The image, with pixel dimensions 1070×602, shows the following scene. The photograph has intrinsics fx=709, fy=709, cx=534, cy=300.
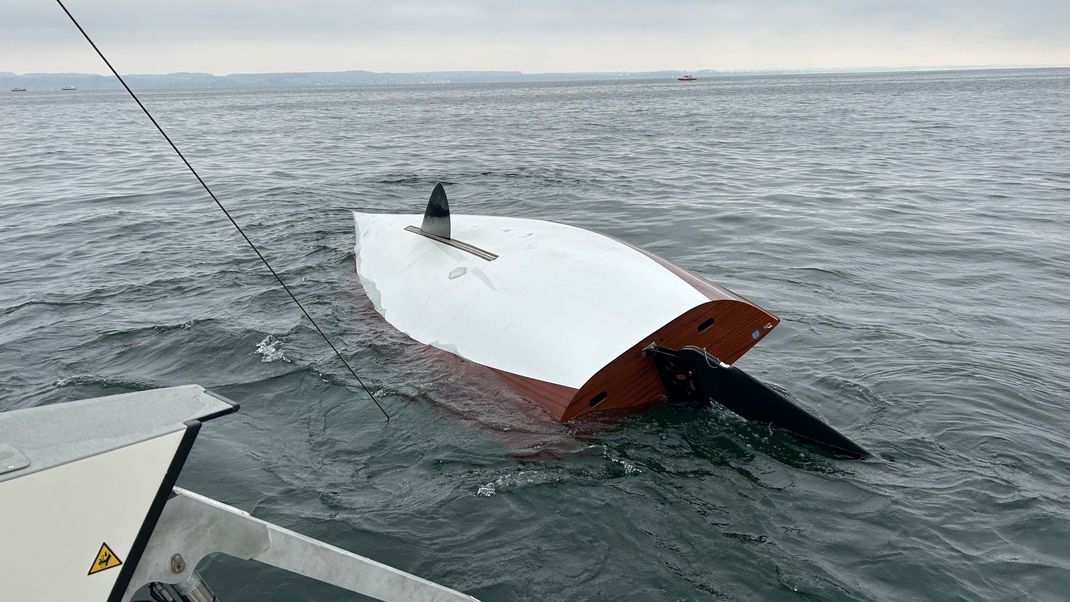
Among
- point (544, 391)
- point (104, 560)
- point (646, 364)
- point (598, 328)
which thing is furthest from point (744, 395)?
point (104, 560)

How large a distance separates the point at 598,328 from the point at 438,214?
3816mm

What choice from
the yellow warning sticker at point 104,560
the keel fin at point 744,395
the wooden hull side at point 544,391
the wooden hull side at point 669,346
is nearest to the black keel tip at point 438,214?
the wooden hull side at point 544,391

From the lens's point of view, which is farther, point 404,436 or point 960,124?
point 960,124

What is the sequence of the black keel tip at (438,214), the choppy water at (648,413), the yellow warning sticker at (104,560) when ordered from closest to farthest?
the yellow warning sticker at (104,560)
the choppy water at (648,413)
the black keel tip at (438,214)

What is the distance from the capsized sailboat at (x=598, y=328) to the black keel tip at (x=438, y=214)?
4.01 ft

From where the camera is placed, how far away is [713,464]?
5750 millimetres

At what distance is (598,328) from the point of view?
19.9ft

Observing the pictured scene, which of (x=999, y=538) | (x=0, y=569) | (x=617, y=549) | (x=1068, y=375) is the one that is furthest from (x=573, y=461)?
(x=1068, y=375)

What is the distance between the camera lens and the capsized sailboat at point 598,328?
19.4 feet

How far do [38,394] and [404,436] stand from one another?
397 cm

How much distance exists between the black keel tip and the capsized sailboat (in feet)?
4.01

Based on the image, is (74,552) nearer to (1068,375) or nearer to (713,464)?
(713,464)

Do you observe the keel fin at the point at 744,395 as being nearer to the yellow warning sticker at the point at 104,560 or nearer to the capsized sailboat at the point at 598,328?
the capsized sailboat at the point at 598,328

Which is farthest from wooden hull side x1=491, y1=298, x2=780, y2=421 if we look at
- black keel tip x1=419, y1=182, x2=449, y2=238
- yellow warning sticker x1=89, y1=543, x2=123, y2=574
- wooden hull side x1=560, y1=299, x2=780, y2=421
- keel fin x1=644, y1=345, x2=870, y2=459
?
yellow warning sticker x1=89, y1=543, x2=123, y2=574
